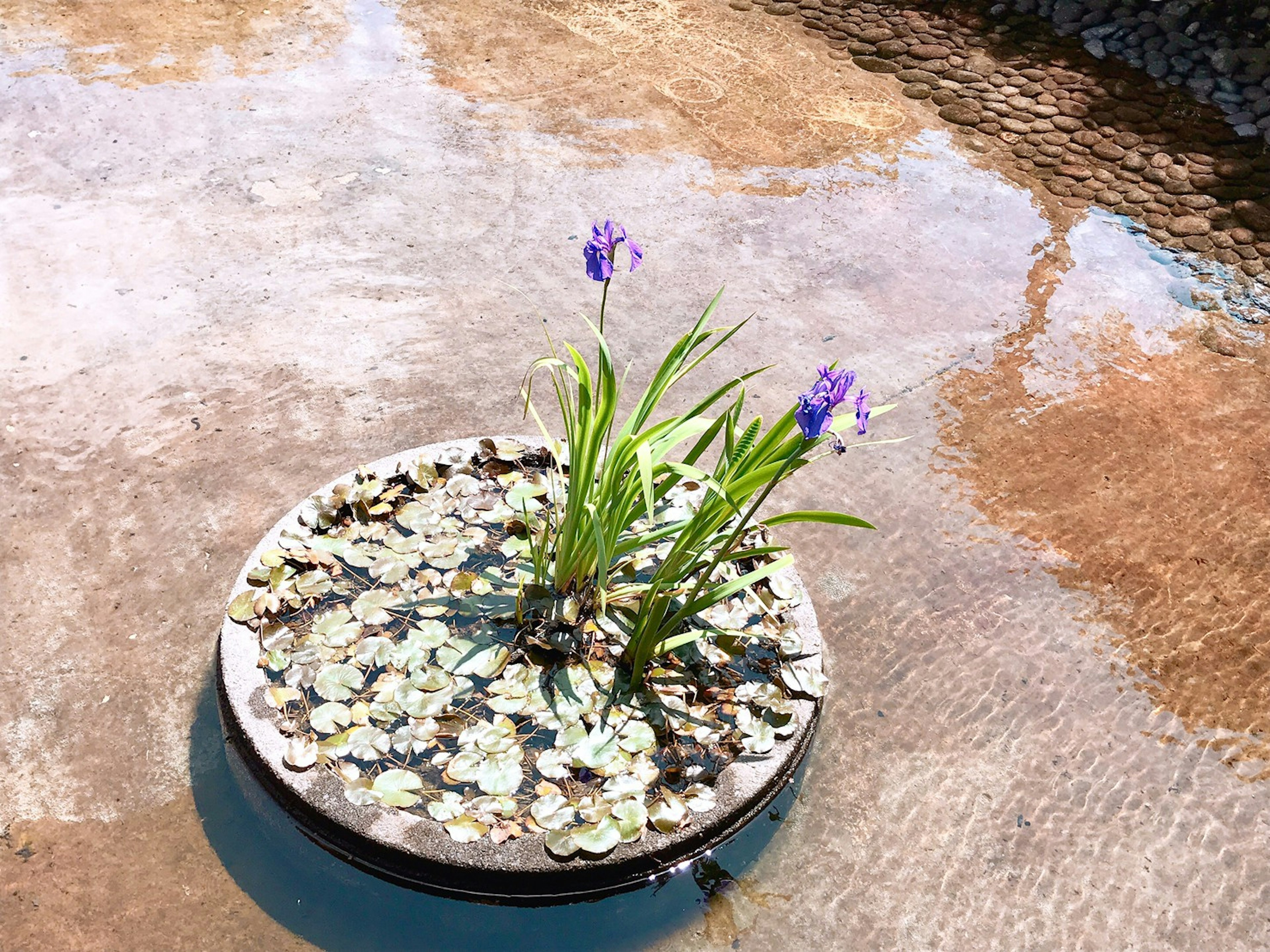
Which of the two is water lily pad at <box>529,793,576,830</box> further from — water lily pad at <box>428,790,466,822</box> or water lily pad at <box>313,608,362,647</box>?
water lily pad at <box>313,608,362,647</box>

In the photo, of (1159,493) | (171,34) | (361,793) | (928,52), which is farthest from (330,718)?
(928,52)

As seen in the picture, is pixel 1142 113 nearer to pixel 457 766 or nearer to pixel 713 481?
pixel 713 481

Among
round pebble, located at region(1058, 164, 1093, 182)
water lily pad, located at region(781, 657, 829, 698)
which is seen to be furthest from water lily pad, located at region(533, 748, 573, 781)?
round pebble, located at region(1058, 164, 1093, 182)

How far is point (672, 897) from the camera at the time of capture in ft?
6.82

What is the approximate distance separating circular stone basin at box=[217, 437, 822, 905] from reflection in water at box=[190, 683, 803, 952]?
3 cm

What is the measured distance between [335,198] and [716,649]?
8.57 feet

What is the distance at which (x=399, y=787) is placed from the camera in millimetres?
1998

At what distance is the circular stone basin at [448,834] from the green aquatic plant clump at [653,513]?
1.09 ft

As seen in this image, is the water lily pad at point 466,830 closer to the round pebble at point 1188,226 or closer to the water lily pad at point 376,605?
the water lily pad at point 376,605

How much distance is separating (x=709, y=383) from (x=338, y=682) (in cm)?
165

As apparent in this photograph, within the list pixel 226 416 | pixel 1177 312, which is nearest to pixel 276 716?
pixel 226 416

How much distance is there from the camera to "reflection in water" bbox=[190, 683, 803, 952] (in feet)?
6.52

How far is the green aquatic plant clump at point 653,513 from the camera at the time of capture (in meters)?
2.00

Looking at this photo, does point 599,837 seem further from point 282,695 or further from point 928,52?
point 928,52
